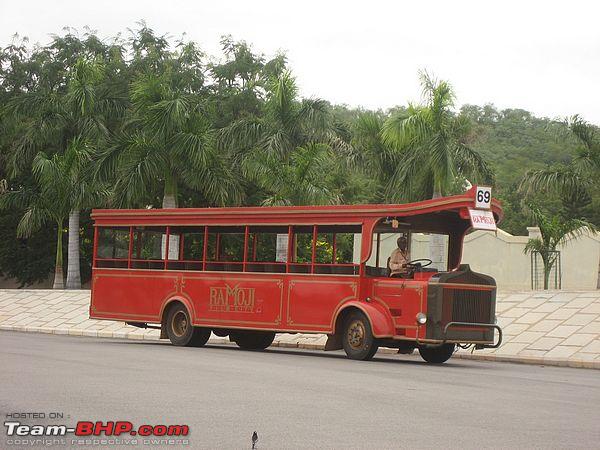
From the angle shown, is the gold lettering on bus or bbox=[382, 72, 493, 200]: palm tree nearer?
the gold lettering on bus

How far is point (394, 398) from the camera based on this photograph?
12273 mm

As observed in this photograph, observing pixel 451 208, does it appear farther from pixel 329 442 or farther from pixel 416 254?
pixel 416 254

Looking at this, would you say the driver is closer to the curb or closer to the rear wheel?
the curb

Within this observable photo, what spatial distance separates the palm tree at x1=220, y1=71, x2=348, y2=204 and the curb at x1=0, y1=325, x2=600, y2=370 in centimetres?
747

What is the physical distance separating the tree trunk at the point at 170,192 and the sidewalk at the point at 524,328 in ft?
17.0

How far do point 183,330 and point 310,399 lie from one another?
38.1ft

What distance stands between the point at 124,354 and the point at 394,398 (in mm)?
7630

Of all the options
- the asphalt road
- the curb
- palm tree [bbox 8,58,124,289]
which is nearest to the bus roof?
the asphalt road

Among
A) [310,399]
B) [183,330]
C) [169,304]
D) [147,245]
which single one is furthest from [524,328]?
[310,399]

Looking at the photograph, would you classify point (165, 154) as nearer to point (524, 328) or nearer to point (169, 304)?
point (169, 304)

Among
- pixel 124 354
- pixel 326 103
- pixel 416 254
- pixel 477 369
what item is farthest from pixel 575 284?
pixel 124 354

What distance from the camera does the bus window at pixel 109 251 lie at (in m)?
24.6

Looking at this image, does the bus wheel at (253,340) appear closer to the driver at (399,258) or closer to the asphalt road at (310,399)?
the driver at (399,258)

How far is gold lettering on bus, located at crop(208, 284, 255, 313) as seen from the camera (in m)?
21.9
